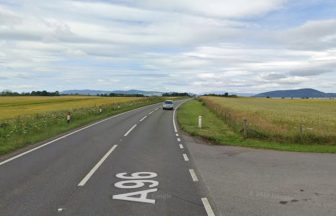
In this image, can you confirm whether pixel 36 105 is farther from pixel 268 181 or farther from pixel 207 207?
pixel 207 207

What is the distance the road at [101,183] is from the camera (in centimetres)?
676

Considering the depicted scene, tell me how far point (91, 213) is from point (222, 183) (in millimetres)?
3534

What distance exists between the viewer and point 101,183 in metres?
8.81

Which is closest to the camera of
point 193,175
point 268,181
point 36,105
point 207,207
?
point 207,207

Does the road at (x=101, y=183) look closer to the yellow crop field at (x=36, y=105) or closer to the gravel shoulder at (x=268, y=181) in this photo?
the gravel shoulder at (x=268, y=181)

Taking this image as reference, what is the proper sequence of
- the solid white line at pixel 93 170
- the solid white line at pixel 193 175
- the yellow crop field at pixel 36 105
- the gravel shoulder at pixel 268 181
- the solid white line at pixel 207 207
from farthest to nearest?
the yellow crop field at pixel 36 105 → the solid white line at pixel 193 175 → the solid white line at pixel 93 170 → the gravel shoulder at pixel 268 181 → the solid white line at pixel 207 207

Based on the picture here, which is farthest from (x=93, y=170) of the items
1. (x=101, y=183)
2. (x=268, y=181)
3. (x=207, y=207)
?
(x=268, y=181)

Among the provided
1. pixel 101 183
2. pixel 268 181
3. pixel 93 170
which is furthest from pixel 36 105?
pixel 268 181

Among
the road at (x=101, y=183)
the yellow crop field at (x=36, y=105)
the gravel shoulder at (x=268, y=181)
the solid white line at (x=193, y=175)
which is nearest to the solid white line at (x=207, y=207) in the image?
the road at (x=101, y=183)

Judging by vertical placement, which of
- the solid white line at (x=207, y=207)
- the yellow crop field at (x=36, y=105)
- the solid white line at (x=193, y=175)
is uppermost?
the solid white line at (x=207, y=207)

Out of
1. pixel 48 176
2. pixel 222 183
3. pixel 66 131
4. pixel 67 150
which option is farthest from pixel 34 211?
pixel 66 131

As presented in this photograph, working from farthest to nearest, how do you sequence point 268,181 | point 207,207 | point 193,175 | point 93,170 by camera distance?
point 93,170
point 193,175
point 268,181
point 207,207

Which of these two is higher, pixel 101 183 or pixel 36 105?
pixel 101 183

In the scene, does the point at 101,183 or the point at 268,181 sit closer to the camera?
the point at 101,183
